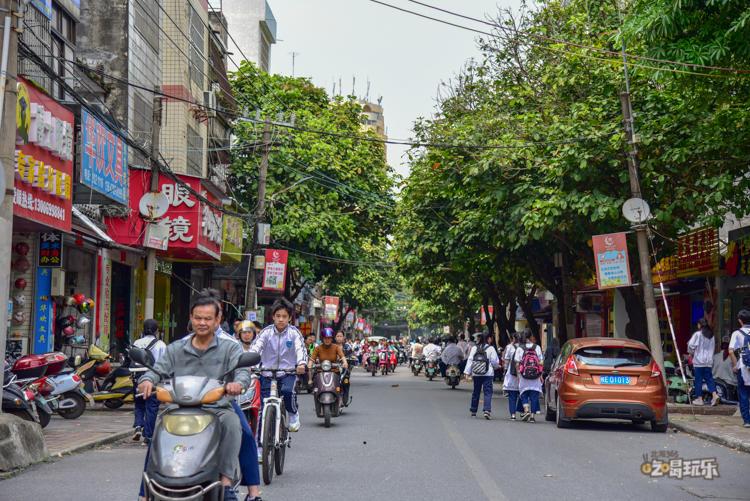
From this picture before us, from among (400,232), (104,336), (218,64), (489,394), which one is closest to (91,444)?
(489,394)

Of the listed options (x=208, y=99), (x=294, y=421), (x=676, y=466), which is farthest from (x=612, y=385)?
(x=208, y=99)

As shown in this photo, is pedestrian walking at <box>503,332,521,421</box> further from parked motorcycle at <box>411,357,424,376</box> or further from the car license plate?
parked motorcycle at <box>411,357,424,376</box>

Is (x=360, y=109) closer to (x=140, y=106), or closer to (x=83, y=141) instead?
(x=140, y=106)

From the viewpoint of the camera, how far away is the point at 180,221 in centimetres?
2686

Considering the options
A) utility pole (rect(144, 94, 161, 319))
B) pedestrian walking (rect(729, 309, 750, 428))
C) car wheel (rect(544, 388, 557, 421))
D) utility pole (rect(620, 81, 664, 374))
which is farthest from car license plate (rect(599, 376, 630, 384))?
utility pole (rect(144, 94, 161, 319))

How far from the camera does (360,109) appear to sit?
44188 millimetres

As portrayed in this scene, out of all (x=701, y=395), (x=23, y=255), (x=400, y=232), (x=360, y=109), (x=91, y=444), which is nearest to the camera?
(x=91, y=444)

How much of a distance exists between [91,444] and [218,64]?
2511 centimetres

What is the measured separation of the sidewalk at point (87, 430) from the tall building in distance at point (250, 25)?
38.8 meters

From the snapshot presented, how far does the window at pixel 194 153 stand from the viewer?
102 ft

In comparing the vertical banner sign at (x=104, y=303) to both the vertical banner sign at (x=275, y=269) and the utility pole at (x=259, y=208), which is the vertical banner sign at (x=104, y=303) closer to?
the utility pole at (x=259, y=208)

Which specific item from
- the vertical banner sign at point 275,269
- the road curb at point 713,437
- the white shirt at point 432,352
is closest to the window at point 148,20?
the vertical banner sign at point 275,269

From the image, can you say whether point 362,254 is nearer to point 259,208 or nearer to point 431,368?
point 431,368

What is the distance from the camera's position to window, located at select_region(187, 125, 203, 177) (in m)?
31.0
